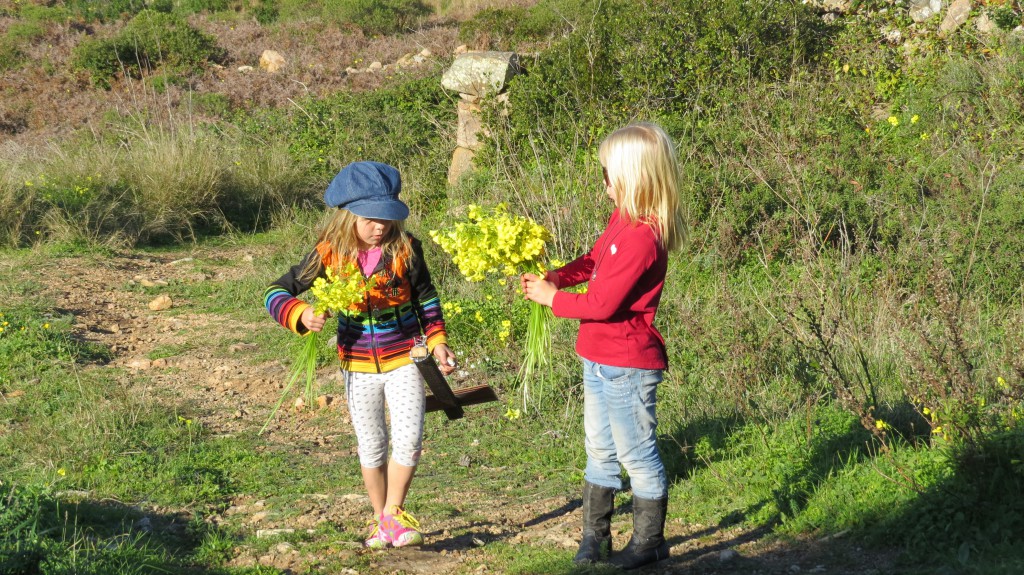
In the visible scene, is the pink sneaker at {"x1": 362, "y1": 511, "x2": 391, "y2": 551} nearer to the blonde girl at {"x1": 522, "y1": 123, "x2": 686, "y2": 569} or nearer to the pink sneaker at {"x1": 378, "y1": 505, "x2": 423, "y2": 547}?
the pink sneaker at {"x1": 378, "y1": 505, "x2": 423, "y2": 547}

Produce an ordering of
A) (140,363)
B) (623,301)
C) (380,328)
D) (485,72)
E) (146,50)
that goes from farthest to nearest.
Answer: (146,50) → (485,72) → (140,363) → (380,328) → (623,301)

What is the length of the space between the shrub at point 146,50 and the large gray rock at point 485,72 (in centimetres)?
1166

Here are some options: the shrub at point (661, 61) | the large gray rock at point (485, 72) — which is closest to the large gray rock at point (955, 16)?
the shrub at point (661, 61)

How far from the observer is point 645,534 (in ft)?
11.1

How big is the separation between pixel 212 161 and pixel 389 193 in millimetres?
8519

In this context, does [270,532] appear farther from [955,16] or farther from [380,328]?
[955,16]

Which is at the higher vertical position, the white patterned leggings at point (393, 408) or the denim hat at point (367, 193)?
the denim hat at point (367, 193)

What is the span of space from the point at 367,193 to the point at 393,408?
84 centimetres

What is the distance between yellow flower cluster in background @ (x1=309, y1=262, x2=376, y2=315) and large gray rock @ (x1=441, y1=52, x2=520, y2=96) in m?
7.02

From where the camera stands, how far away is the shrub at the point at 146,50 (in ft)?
66.5

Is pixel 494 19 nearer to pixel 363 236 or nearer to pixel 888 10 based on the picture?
pixel 888 10

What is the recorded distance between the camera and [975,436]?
3.55m

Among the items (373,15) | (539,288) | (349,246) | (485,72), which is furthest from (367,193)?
(373,15)

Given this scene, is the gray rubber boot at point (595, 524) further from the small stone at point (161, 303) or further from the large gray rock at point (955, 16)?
the large gray rock at point (955, 16)
